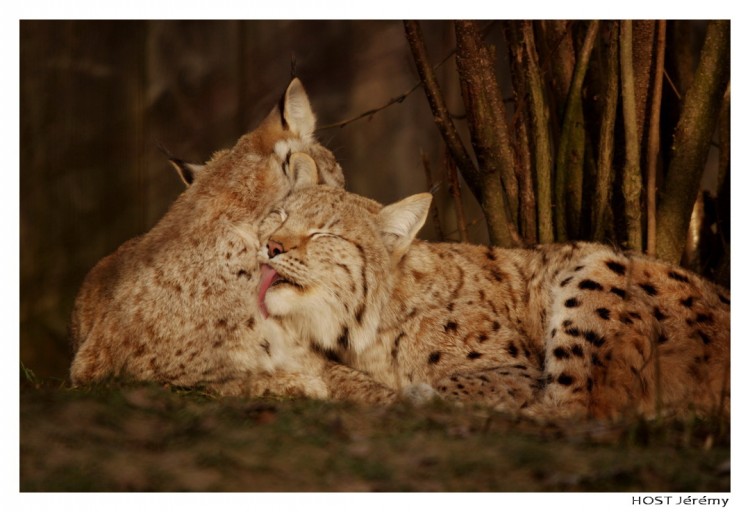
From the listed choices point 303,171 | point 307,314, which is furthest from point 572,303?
point 303,171

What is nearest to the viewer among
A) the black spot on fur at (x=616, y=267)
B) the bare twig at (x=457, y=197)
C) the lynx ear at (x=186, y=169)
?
the black spot on fur at (x=616, y=267)

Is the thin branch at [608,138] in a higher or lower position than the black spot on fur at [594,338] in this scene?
higher

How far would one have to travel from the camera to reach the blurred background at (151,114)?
529cm

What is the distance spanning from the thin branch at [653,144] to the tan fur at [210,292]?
6.40 feet

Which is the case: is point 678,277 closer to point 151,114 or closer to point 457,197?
point 457,197

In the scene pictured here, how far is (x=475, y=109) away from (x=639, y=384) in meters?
2.00

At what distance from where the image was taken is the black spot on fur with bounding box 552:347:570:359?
16.3ft

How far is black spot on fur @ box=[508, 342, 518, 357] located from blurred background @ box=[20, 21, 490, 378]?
1277 millimetres

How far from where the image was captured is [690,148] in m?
5.96

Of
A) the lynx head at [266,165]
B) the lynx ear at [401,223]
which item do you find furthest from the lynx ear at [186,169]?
the lynx ear at [401,223]

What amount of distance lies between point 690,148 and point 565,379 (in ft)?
6.26

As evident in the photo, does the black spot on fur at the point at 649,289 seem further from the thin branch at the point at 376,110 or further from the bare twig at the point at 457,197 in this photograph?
the thin branch at the point at 376,110

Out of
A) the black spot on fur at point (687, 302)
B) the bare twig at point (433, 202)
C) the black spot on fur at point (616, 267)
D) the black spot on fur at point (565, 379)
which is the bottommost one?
the black spot on fur at point (565, 379)
